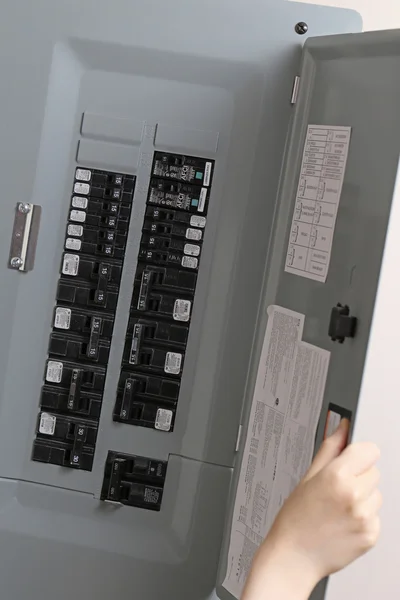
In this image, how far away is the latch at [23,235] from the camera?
1.90m

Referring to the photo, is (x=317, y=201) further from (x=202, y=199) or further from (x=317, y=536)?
(x=317, y=536)

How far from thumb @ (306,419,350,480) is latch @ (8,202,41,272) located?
812 mm

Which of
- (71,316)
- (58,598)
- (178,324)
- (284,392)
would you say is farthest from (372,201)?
(58,598)

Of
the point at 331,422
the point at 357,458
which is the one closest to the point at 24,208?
the point at 331,422

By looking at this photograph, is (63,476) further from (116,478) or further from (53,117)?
(53,117)

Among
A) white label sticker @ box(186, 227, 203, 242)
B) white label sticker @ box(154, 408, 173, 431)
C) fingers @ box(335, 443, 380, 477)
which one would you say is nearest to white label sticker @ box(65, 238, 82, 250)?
white label sticker @ box(186, 227, 203, 242)

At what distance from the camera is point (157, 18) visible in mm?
1865

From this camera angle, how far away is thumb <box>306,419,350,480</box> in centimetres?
128

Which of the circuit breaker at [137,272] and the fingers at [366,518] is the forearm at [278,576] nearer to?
the fingers at [366,518]

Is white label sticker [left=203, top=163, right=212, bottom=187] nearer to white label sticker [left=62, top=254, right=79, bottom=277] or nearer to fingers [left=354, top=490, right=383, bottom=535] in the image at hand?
white label sticker [left=62, top=254, right=79, bottom=277]

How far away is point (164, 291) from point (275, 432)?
396mm

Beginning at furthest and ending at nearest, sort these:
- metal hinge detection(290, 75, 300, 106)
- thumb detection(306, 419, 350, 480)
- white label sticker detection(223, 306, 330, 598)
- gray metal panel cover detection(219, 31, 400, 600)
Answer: metal hinge detection(290, 75, 300, 106) → white label sticker detection(223, 306, 330, 598) → gray metal panel cover detection(219, 31, 400, 600) → thumb detection(306, 419, 350, 480)

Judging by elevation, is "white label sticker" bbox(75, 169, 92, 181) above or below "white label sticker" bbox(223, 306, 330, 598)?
above

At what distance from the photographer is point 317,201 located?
1688 mm
